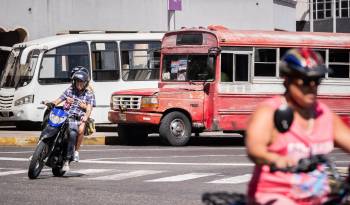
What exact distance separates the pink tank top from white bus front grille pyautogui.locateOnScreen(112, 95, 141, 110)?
51.5 ft

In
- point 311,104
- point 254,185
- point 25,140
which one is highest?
point 311,104

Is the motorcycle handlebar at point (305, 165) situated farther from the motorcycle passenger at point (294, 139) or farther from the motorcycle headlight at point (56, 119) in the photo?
the motorcycle headlight at point (56, 119)

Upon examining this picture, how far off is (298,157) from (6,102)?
22.3 metres

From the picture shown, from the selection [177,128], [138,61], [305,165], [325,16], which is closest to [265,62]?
[177,128]

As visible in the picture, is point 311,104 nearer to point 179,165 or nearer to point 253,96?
point 179,165

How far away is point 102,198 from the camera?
10.4m

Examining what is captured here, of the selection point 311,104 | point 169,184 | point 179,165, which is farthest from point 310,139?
point 179,165

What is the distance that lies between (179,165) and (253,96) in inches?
233

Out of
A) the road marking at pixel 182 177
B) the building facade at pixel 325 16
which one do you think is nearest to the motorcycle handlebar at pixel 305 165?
the road marking at pixel 182 177

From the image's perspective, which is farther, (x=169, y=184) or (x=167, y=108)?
(x=167, y=108)

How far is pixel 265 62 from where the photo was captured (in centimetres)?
2078

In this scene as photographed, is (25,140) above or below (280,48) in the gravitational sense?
below

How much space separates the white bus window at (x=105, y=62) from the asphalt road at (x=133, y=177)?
25.2ft

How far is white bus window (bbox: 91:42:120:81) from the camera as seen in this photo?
26406mm
